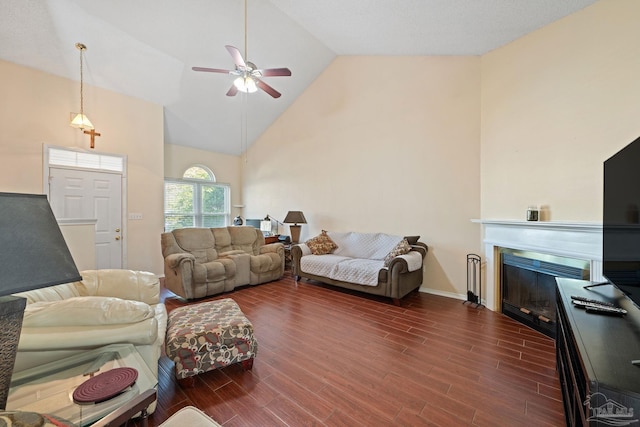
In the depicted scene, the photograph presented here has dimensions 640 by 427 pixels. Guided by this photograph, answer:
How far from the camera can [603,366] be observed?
3.23 ft

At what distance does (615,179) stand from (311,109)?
4.78 m

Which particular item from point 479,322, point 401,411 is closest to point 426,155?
point 479,322

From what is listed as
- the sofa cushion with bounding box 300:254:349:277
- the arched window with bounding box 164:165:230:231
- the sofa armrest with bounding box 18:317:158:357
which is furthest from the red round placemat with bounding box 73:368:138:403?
the arched window with bounding box 164:165:230:231

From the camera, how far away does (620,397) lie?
87cm

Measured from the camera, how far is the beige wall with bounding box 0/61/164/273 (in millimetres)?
3469

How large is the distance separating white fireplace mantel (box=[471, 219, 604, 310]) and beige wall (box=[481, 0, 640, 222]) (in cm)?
18

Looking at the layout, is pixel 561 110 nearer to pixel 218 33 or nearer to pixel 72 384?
pixel 72 384

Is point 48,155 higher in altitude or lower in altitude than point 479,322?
higher

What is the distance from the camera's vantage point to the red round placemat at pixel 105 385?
1031 millimetres

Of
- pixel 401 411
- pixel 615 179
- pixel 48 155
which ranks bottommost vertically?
pixel 401 411

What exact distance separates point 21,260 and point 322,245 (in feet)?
13.3

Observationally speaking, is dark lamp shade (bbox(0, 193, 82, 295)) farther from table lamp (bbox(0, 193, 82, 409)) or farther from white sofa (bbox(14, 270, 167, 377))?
white sofa (bbox(14, 270, 167, 377))

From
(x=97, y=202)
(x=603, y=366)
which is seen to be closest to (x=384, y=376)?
(x=603, y=366)

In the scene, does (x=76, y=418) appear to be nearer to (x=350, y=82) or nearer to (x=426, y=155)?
(x=426, y=155)
